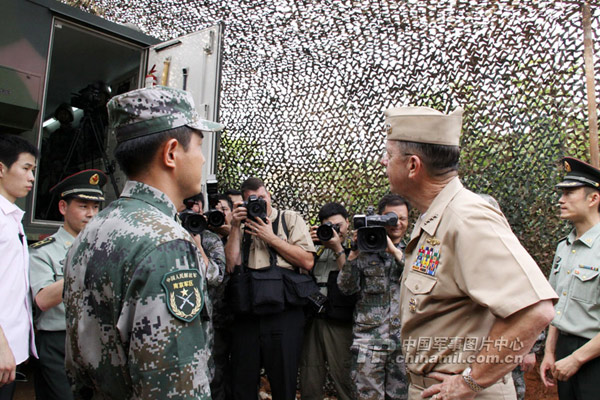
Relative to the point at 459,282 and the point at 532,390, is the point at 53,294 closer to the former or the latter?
the point at 459,282

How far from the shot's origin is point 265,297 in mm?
2936

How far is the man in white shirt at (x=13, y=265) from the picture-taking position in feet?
6.75

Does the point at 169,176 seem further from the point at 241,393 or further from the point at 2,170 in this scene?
the point at 241,393

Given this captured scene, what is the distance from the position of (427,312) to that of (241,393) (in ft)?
6.97

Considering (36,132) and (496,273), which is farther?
(36,132)

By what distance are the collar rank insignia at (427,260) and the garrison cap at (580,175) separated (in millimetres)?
1637

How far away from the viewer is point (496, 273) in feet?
3.76

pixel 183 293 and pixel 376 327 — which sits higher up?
pixel 183 293

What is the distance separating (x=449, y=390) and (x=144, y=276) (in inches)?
34.1

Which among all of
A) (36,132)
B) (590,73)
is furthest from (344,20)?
(36,132)

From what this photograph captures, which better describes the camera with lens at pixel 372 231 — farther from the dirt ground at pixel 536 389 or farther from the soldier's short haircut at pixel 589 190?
the dirt ground at pixel 536 389

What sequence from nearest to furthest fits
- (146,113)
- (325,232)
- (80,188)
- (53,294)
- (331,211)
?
1. (146,113)
2. (53,294)
3. (80,188)
4. (325,232)
5. (331,211)

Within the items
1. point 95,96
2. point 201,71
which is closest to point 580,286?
point 201,71

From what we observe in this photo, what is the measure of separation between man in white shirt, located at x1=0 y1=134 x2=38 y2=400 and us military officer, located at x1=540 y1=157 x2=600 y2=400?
8.62 feet
